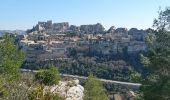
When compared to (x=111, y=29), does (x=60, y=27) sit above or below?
below

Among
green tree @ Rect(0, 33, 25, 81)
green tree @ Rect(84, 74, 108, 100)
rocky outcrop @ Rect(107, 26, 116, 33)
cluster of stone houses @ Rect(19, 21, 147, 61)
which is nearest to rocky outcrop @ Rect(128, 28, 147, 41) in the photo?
cluster of stone houses @ Rect(19, 21, 147, 61)

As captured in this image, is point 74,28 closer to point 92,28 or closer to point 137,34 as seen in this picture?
point 92,28

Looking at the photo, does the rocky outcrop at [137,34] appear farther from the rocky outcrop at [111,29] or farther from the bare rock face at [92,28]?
the bare rock face at [92,28]

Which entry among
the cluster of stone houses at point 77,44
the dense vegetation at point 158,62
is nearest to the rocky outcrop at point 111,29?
the cluster of stone houses at point 77,44

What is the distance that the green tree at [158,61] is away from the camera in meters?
15.5

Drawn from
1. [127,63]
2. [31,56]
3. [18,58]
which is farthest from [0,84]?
[31,56]

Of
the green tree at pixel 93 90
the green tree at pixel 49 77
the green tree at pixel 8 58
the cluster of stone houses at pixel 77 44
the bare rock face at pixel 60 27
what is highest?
the green tree at pixel 8 58

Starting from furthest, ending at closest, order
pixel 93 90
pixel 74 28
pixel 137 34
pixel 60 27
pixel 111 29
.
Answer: pixel 60 27
pixel 74 28
pixel 111 29
pixel 137 34
pixel 93 90

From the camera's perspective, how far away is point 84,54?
98125mm

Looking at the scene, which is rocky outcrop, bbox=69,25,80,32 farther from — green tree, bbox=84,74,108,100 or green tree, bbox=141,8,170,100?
green tree, bbox=141,8,170,100

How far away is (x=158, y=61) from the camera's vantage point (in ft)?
52.4

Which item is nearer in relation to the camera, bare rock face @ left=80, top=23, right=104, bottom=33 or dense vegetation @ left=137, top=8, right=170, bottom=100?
dense vegetation @ left=137, top=8, right=170, bottom=100

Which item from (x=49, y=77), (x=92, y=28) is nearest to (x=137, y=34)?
(x=92, y=28)

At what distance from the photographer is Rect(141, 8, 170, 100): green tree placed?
51.0ft
